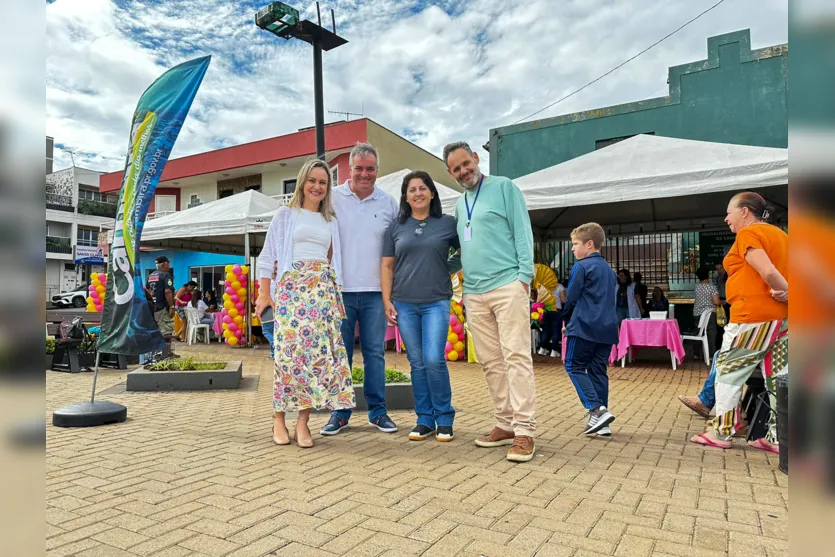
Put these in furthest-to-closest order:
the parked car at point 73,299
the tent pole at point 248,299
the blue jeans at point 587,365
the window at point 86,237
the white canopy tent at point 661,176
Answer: the window at point 86,237
the parked car at point 73,299
the tent pole at point 248,299
the white canopy tent at point 661,176
the blue jeans at point 587,365

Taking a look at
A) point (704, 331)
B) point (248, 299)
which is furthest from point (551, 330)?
point (248, 299)

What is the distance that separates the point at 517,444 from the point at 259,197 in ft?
33.6

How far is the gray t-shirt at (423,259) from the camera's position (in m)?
3.76

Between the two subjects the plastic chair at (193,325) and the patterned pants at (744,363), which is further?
the plastic chair at (193,325)

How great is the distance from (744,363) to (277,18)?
690cm

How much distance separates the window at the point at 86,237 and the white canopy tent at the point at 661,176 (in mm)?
46154

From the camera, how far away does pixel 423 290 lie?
375 centimetres

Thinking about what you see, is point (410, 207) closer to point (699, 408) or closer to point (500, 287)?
point (500, 287)

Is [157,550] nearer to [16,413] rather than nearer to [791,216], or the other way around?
[16,413]

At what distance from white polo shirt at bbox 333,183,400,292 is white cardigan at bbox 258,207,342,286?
0.11 m

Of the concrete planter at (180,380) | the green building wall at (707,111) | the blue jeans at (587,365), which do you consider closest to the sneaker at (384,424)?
the blue jeans at (587,365)

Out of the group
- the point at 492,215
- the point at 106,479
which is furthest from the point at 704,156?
the point at 106,479

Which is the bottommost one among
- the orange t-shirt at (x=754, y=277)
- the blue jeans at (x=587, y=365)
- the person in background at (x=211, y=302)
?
the blue jeans at (x=587, y=365)

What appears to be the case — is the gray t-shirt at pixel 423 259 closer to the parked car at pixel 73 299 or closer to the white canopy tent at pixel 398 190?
the white canopy tent at pixel 398 190
